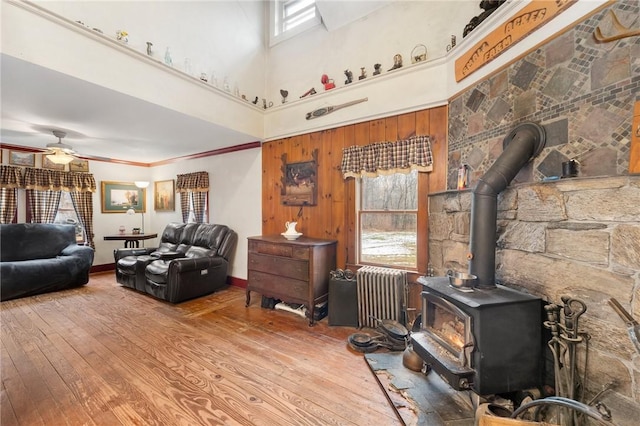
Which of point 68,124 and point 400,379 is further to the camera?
point 68,124

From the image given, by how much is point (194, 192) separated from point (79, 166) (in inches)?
93.2

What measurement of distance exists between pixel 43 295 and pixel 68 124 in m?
2.57

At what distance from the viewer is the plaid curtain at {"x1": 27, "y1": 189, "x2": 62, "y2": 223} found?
448cm

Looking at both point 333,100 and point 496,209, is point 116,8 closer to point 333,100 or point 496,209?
point 333,100

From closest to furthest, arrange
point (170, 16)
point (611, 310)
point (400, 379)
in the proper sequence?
point (611, 310) < point (400, 379) < point (170, 16)

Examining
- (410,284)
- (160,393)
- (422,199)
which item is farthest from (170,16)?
(410,284)

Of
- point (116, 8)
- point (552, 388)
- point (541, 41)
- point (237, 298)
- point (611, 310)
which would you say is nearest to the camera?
point (611, 310)

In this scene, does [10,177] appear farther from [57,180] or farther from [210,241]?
[210,241]

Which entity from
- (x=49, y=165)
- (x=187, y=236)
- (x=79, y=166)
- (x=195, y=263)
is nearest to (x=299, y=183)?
(x=195, y=263)

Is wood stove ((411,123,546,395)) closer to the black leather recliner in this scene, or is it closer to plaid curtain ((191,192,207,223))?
the black leather recliner

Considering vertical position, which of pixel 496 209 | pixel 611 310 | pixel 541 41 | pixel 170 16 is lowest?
pixel 611 310

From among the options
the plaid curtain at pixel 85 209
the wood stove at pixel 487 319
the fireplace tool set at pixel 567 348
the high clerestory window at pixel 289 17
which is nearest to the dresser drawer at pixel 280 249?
the wood stove at pixel 487 319

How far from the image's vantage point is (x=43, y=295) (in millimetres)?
3762

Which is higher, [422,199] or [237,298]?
[422,199]
